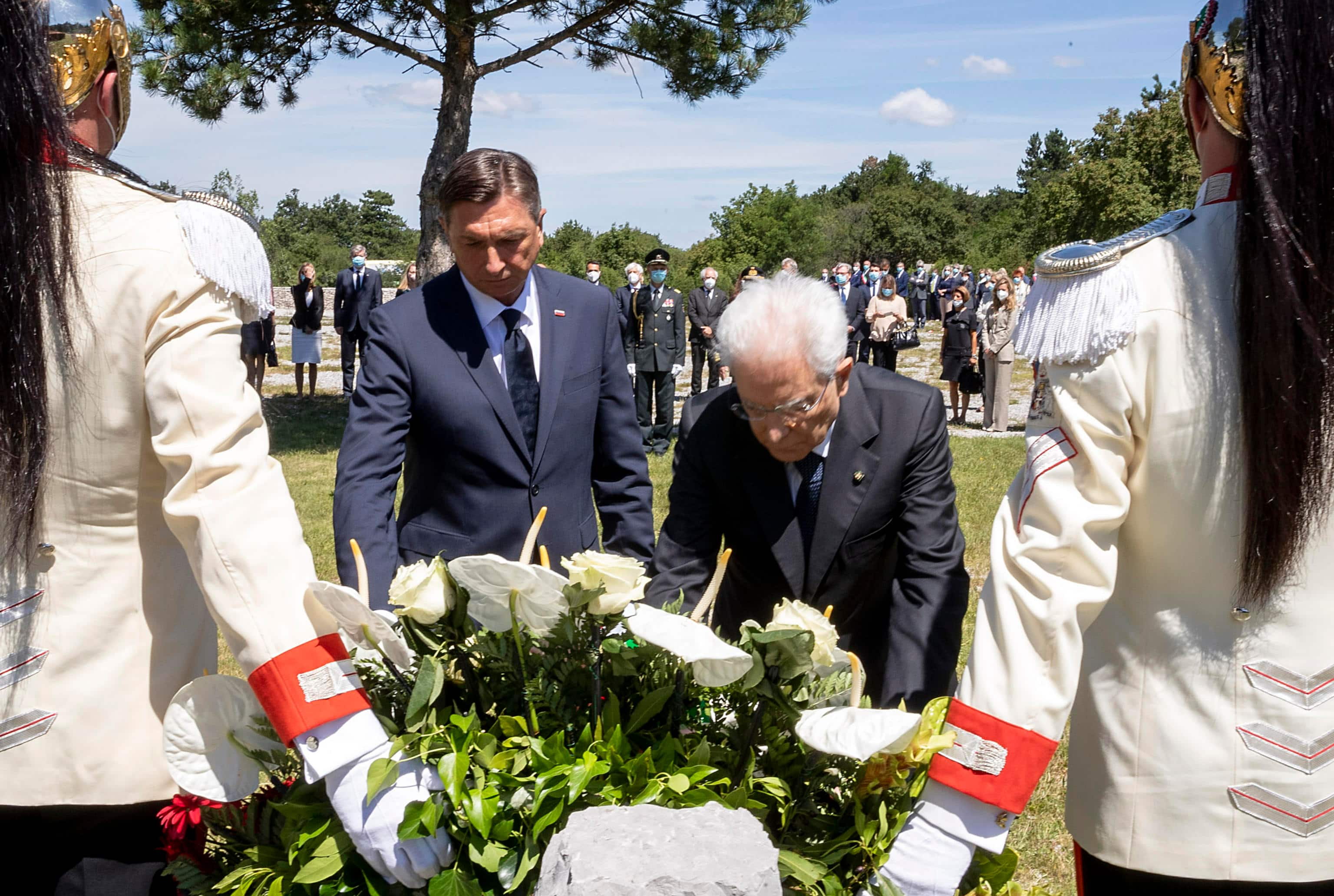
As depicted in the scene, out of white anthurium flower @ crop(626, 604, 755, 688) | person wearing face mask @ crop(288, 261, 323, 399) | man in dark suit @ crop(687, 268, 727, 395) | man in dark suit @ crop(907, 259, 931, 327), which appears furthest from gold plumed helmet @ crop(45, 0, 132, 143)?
man in dark suit @ crop(907, 259, 931, 327)

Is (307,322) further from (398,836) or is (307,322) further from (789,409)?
(398,836)

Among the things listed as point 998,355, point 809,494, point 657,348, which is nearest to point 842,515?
point 809,494

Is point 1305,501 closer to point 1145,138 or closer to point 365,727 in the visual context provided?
point 365,727

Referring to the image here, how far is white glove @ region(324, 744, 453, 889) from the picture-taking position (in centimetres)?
141

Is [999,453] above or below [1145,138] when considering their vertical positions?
below

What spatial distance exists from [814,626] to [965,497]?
7419 millimetres

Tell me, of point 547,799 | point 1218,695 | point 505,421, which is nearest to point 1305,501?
point 1218,695

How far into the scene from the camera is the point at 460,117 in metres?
11.2

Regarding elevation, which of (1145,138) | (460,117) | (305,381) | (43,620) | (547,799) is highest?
(1145,138)

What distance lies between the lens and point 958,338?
12.3m

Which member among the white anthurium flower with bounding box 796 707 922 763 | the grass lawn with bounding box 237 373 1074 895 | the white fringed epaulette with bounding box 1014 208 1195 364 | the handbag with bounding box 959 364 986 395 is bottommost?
the grass lawn with bounding box 237 373 1074 895

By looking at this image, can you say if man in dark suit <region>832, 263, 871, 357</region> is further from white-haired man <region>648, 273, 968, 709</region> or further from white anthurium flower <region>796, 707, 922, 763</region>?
white anthurium flower <region>796, 707, 922, 763</region>

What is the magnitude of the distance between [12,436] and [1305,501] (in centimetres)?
165

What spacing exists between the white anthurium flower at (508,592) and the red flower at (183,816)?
475 millimetres
